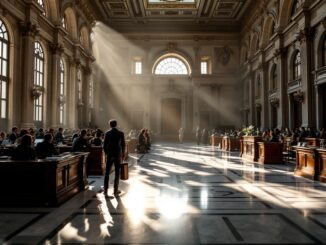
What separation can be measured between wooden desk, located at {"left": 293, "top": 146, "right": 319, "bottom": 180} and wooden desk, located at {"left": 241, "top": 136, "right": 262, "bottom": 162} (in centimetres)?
339

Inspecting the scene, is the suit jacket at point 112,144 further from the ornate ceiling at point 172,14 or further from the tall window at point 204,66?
the tall window at point 204,66

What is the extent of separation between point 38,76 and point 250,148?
1172cm

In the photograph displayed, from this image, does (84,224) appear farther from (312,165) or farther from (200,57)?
(200,57)

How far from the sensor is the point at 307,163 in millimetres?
8469

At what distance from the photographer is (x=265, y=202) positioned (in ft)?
18.2

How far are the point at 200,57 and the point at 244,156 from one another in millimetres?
18380

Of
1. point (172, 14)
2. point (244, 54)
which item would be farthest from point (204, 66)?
point (172, 14)

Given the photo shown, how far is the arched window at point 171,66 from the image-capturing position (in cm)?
3133

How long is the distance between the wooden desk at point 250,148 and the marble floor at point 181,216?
16.4 ft

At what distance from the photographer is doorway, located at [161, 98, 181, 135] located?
30.6m

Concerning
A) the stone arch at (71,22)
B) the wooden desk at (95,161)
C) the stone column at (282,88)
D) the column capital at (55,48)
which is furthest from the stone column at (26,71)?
the stone column at (282,88)

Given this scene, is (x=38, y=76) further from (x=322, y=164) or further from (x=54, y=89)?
(x=322, y=164)

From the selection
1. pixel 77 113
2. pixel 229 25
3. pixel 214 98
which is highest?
pixel 229 25

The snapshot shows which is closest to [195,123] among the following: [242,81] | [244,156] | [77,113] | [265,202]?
[242,81]
